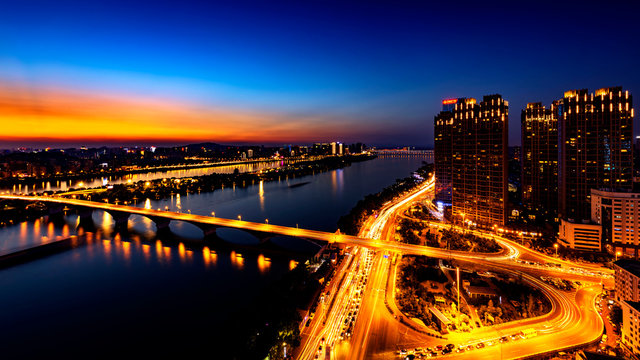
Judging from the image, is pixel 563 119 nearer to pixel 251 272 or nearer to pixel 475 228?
pixel 475 228

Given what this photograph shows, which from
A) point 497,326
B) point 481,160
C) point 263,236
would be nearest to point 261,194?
point 263,236

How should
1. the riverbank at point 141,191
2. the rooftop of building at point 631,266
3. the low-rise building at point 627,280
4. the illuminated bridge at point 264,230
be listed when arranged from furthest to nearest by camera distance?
the riverbank at point 141,191
the illuminated bridge at point 264,230
the rooftop of building at point 631,266
the low-rise building at point 627,280

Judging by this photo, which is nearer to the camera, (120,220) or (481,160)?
(481,160)

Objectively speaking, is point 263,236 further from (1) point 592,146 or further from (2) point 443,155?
(1) point 592,146

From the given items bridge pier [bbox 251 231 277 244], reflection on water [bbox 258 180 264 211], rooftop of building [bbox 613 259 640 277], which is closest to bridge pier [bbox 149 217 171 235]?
bridge pier [bbox 251 231 277 244]

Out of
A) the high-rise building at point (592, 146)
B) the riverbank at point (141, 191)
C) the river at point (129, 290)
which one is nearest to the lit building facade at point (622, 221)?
the high-rise building at point (592, 146)

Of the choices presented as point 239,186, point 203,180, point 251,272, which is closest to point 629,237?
point 251,272

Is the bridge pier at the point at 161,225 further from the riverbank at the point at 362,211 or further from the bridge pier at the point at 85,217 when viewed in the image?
the riverbank at the point at 362,211
